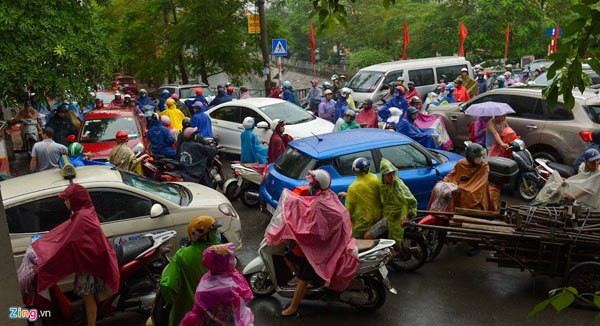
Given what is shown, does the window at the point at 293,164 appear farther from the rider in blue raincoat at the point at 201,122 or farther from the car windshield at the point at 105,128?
the car windshield at the point at 105,128

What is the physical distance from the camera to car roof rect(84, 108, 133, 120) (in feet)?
44.1

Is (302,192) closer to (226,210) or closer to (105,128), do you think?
(226,210)

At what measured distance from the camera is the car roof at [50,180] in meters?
7.06

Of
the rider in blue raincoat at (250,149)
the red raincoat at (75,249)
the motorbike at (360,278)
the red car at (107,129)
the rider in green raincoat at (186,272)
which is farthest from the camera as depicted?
the red car at (107,129)

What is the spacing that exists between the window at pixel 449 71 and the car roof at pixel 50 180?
14468 millimetres

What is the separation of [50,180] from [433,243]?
4.97 metres

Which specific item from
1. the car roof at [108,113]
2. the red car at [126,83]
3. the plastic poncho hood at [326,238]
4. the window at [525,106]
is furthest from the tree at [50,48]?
the red car at [126,83]

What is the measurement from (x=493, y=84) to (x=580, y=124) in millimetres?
10606

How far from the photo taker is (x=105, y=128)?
13172mm

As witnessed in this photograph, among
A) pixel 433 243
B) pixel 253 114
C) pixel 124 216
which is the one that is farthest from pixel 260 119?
pixel 124 216

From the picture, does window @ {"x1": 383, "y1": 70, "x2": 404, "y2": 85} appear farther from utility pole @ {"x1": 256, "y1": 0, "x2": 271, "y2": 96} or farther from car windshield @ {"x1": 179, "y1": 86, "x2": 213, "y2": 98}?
car windshield @ {"x1": 179, "y1": 86, "x2": 213, "y2": 98}

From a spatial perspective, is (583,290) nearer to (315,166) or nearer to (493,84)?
(315,166)

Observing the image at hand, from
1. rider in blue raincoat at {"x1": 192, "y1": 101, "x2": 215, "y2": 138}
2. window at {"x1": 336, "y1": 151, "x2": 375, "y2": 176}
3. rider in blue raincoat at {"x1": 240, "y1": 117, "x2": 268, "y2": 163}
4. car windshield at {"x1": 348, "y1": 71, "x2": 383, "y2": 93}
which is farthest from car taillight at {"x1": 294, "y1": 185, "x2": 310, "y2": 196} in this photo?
car windshield at {"x1": 348, "y1": 71, "x2": 383, "y2": 93}

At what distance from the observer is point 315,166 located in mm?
8688
